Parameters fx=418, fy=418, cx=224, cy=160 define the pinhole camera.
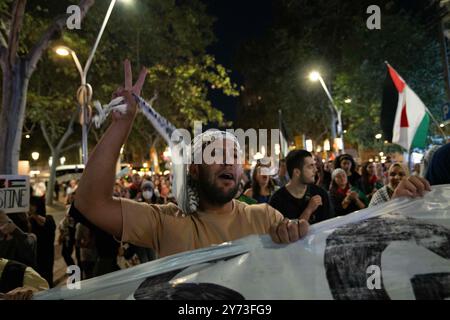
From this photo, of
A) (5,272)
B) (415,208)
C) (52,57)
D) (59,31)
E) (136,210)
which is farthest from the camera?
(52,57)

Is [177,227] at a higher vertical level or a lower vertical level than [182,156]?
lower

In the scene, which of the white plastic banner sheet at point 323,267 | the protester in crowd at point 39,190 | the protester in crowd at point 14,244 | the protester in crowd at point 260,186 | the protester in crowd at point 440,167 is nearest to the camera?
the white plastic banner sheet at point 323,267

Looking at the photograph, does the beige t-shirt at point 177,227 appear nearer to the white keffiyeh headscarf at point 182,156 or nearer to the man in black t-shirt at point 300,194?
the white keffiyeh headscarf at point 182,156

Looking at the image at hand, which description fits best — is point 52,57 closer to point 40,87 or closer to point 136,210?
point 40,87

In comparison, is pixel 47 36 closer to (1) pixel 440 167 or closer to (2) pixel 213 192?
(2) pixel 213 192

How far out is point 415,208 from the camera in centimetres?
209

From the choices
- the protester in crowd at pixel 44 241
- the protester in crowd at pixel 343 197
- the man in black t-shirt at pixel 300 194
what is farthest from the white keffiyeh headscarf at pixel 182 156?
the protester in crowd at pixel 44 241

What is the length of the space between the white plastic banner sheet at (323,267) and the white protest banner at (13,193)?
350 centimetres

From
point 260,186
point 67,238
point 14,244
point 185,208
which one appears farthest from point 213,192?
point 67,238

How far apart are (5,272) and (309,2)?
32.2m

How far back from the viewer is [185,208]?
2395mm

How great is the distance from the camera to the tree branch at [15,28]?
25.7 ft

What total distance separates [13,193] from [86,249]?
5.60 ft
